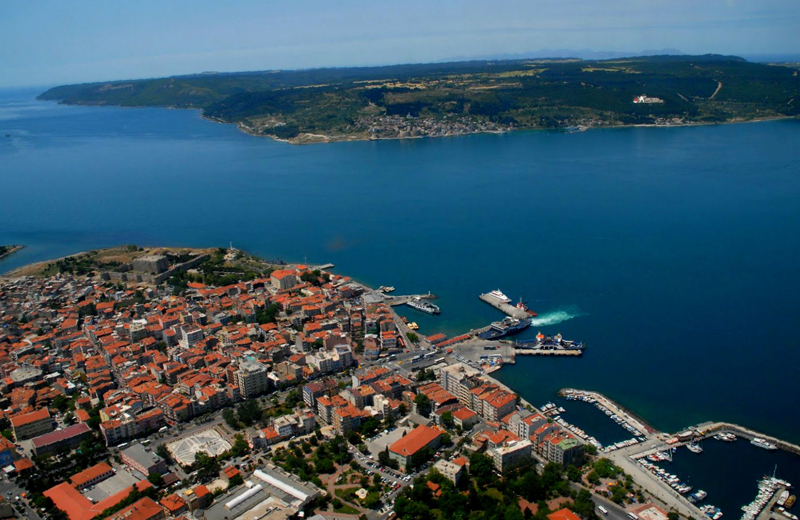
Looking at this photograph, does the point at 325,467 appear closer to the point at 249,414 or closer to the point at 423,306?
the point at 249,414

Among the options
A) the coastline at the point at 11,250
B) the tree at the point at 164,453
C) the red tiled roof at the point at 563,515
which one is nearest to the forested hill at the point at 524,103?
the coastline at the point at 11,250

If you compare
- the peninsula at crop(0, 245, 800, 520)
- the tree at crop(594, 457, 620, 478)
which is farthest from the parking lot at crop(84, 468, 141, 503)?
the tree at crop(594, 457, 620, 478)

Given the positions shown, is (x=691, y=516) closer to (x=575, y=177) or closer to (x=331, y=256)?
(x=331, y=256)

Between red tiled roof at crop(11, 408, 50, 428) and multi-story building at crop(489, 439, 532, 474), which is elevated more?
red tiled roof at crop(11, 408, 50, 428)

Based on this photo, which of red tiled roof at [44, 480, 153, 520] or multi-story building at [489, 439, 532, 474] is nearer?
red tiled roof at [44, 480, 153, 520]

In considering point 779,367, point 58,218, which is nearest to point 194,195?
point 58,218

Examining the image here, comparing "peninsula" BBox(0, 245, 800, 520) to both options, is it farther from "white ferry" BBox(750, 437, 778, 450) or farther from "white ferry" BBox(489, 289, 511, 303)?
"white ferry" BBox(489, 289, 511, 303)

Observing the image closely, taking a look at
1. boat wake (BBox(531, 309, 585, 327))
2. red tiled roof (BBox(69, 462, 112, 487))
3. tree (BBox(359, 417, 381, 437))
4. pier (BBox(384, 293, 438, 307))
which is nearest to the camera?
red tiled roof (BBox(69, 462, 112, 487))
